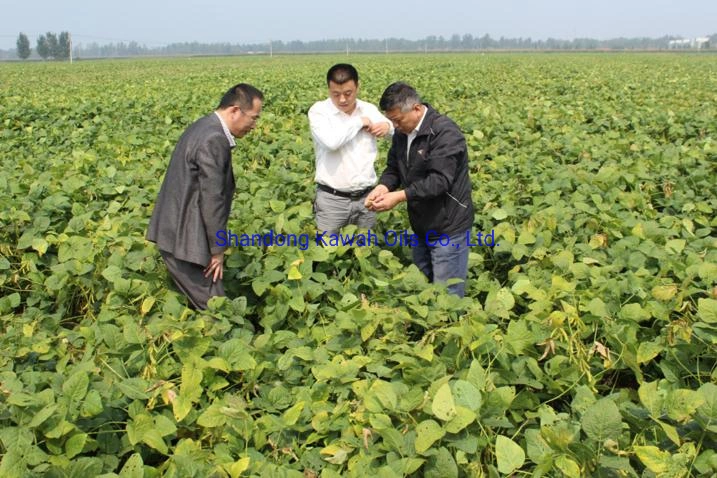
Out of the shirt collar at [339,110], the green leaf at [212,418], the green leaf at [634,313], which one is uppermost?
the shirt collar at [339,110]

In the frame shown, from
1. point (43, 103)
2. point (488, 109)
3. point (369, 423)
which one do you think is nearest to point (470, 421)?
point (369, 423)

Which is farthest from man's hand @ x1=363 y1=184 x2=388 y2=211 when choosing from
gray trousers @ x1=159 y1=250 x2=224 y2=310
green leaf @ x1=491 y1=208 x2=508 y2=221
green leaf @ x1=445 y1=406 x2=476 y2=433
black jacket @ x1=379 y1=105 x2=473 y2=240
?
green leaf @ x1=445 y1=406 x2=476 y2=433

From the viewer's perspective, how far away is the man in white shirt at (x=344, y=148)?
3.47 meters

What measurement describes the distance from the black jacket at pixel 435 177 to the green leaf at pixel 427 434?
158 centimetres

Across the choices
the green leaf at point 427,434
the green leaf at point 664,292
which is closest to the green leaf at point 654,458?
the green leaf at point 427,434

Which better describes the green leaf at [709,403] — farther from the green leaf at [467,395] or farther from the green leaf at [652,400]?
the green leaf at [467,395]

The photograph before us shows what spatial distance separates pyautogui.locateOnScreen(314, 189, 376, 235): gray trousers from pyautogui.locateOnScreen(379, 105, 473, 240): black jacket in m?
0.27

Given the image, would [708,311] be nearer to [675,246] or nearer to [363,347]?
[675,246]

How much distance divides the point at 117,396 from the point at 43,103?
35.9ft

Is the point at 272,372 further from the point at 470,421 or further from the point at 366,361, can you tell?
the point at 470,421

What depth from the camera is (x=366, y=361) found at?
2447 millimetres

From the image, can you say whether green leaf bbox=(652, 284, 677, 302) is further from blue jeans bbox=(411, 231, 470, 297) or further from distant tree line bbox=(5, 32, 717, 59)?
distant tree line bbox=(5, 32, 717, 59)

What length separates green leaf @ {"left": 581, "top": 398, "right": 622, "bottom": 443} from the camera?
180 centimetres

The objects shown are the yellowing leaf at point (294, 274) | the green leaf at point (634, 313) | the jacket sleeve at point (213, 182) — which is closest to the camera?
the green leaf at point (634, 313)
